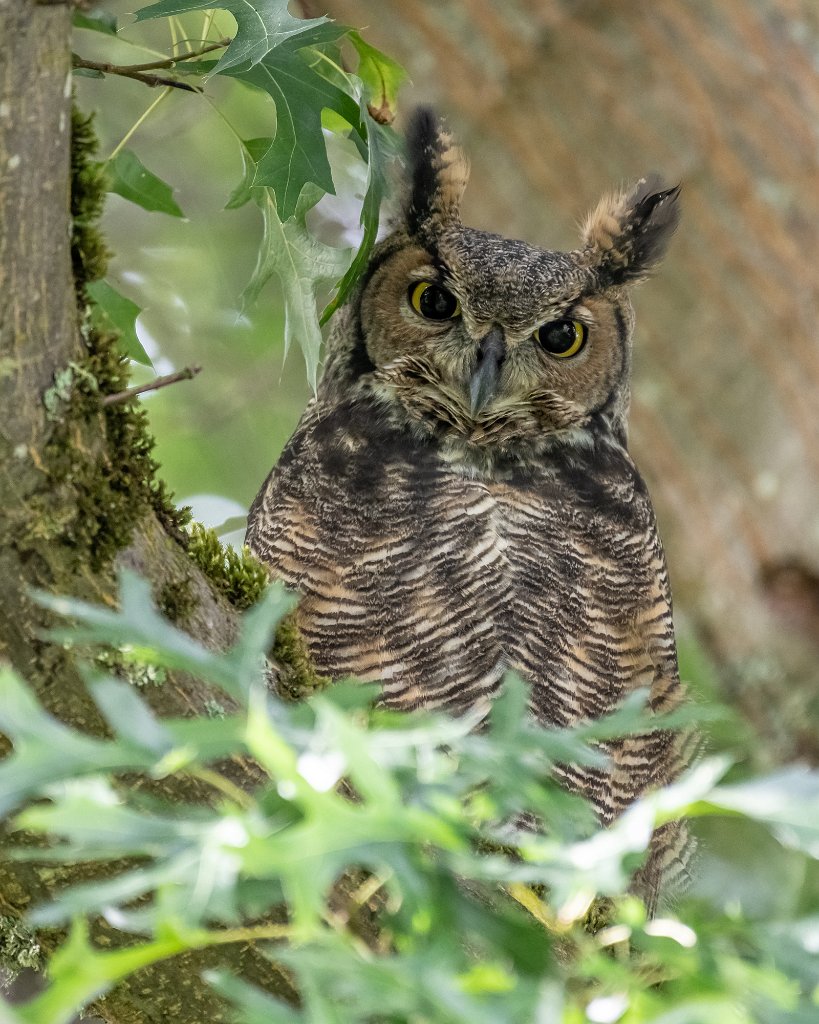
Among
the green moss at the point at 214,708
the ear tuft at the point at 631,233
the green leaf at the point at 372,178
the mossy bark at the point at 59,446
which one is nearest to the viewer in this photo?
the mossy bark at the point at 59,446

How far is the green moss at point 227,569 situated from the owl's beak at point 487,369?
0.77 m

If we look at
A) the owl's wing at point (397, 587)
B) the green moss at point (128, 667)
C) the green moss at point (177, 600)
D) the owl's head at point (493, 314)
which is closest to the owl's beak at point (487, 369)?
the owl's head at point (493, 314)

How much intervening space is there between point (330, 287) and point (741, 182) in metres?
1.32

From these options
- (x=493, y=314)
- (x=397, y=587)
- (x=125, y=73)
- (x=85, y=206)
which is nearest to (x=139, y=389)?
(x=85, y=206)

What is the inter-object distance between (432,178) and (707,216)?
0.78m

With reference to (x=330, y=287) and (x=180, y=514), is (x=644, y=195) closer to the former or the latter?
(x=330, y=287)

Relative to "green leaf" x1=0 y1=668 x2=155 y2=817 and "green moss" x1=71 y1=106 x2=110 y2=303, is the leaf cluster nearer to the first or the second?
"green moss" x1=71 y1=106 x2=110 y2=303

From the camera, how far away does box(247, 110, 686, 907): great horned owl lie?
7.80 feet

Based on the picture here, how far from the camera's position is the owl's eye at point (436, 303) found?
2742 mm

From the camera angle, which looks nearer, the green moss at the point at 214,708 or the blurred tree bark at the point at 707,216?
the green moss at the point at 214,708

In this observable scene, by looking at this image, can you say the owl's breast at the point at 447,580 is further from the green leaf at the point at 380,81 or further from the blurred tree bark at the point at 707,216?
the blurred tree bark at the point at 707,216

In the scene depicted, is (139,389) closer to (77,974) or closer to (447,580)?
(77,974)

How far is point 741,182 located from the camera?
10.3 feet

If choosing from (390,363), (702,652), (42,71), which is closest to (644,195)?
(390,363)
